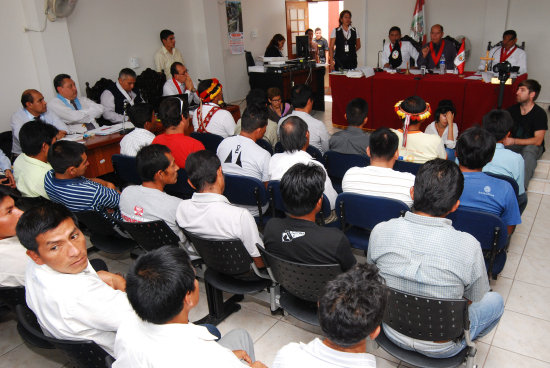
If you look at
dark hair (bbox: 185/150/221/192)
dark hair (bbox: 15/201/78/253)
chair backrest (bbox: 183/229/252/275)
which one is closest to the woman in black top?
dark hair (bbox: 185/150/221/192)

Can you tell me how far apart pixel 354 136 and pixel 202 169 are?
1.62 m

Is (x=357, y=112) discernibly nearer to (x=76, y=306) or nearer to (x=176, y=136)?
(x=176, y=136)

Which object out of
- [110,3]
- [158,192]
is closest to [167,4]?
[110,3]

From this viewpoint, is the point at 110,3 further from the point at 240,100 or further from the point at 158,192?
the point at 158,192

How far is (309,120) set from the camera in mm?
3793

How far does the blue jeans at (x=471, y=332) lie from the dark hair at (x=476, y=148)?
30.6 inches

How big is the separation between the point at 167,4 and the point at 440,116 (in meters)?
5.31

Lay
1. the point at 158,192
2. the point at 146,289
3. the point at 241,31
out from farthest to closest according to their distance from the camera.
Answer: the point at 241,31 → the point at 158,192 → the point at 146,289

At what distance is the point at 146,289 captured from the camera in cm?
119

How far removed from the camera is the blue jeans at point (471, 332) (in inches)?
65.8

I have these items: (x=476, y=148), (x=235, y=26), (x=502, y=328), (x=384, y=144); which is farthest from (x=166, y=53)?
(x=502, y=328)

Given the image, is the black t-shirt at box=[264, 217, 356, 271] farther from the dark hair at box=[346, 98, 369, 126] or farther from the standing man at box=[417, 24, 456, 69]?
the standing man at box=[417, 24, 456, 69]

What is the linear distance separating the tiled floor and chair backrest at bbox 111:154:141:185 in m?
1.25

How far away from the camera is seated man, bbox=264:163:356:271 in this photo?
1799mm
